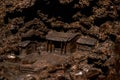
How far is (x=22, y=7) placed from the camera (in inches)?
1067

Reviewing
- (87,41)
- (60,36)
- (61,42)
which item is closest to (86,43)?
(87,41)

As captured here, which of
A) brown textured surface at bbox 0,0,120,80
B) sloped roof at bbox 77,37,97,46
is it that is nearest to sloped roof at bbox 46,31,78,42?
sloped roof at bbox 77,37,97,46

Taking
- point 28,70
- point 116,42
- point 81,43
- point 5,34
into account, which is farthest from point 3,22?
point 116,42

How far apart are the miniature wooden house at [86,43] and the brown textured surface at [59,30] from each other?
0.96 feet

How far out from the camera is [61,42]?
86.0 feet

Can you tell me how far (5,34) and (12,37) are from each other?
872 mm

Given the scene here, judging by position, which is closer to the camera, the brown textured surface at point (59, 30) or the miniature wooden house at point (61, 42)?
the brown textured surface at point (59, 30)

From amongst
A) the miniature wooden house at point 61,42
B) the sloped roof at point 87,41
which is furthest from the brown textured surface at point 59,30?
the miniature wooden house at point 61,42

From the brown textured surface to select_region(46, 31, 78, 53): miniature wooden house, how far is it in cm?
58

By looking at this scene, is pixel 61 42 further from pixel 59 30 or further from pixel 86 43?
pixel 86 43

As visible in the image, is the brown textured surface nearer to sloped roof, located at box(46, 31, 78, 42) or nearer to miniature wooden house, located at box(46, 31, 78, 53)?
miniature wooden house, located at box(46, 31, 78, 53)

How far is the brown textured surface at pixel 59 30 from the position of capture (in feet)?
79.7

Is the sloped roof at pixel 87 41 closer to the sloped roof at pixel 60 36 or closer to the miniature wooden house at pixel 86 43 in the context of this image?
the miniature wooden house at pixel 86 43

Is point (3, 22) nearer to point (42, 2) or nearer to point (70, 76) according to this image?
point (42, 2)
